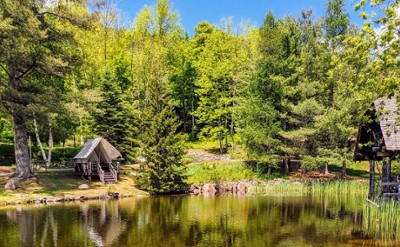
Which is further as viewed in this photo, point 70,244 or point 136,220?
point 136,220

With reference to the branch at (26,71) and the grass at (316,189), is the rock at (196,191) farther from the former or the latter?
the branch at (26,71)

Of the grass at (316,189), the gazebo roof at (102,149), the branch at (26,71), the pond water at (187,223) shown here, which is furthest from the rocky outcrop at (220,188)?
the branch at (26,71)

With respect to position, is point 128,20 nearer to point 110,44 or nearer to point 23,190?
point 110,44

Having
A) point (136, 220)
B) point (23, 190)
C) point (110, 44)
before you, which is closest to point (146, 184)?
point (23, 190)

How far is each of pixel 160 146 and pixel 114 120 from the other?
8984 mm

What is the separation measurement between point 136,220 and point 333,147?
22.4 m

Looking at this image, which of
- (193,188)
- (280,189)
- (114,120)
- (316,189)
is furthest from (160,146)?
(316,189)

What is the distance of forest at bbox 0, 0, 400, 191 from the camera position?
95.0ft

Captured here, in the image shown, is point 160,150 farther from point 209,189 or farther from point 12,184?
point 12,184

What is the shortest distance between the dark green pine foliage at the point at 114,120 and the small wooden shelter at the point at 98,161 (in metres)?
2.97

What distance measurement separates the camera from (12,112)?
90.4 ft

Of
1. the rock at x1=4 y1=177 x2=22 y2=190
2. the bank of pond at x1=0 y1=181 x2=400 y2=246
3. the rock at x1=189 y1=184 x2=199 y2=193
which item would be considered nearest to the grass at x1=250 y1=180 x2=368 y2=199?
the bank of pond at x1=0 y1=181 x2=400 y2=246

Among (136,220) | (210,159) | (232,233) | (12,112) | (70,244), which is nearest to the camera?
(70,244)

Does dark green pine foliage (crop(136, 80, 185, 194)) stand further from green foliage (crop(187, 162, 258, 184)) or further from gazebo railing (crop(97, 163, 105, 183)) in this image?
green foliage (crop(187, 162, 258, 184))
